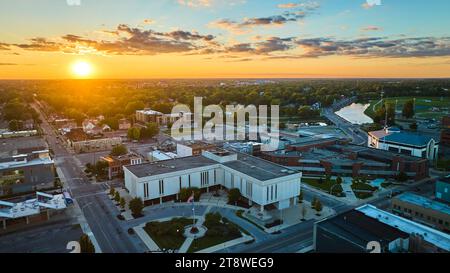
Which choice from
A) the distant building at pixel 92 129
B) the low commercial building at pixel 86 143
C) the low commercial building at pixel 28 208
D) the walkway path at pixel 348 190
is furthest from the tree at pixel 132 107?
the walkway path at pixel 348 190

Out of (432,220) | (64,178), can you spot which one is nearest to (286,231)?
(432,220)

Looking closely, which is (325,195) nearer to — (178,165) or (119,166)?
(178,165)

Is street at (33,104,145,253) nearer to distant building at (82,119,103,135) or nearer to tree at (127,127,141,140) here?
tree at (127,127,141,140)

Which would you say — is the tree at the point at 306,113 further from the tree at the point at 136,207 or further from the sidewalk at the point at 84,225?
the sidewalk at the point at 84,225

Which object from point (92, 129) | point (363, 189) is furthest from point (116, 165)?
point (92, 129)

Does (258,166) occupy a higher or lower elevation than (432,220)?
higher

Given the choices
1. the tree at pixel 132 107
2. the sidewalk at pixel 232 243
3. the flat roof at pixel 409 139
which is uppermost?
the tree at pixel 132 107
